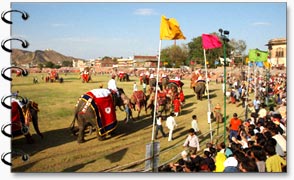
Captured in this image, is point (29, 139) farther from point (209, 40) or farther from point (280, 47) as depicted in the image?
point (280, 47)

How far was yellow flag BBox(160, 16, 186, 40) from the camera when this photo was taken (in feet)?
18.0

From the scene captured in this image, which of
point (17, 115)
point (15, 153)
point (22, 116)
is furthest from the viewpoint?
point (22, 116)

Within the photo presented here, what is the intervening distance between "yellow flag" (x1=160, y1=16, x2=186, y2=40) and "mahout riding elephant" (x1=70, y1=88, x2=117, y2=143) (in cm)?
220

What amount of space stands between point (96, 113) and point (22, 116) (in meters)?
1.47

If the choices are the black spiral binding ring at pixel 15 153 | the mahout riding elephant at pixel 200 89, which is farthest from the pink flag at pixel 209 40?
the mahout riding elephant at pixel 200 89

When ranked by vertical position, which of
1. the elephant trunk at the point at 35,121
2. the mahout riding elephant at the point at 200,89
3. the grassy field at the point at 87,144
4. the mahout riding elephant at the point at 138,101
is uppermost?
the mahout riding elephant at the point at 200,89

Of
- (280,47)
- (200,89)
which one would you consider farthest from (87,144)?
(200,89)

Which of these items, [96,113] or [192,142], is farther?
[96,113]

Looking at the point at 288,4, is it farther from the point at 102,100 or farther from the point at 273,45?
the point at 102,100

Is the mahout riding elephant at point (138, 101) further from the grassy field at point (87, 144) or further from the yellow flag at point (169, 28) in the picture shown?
the yellow flag at point (169, 28)

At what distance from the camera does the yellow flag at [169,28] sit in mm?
5500

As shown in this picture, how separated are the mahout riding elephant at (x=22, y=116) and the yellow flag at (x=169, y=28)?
261 cm

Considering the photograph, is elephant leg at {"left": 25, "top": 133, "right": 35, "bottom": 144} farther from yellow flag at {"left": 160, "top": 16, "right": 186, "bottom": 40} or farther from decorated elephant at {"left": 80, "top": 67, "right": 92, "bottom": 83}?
decorated elephant at {"left": 80, "top": 67, "right": 92, "bottom": 83}

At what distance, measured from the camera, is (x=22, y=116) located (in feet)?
19.8
